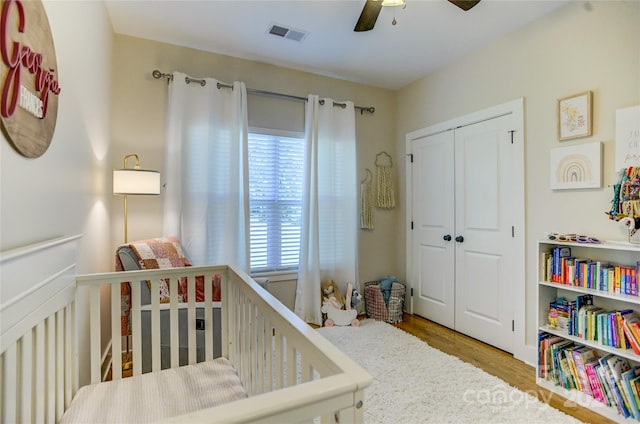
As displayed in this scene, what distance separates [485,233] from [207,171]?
2508 millimetres

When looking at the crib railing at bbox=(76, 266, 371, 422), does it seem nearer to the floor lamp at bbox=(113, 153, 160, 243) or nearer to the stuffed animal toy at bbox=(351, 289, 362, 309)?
the floor lamp at bbox=(113, 153, 160, 243)

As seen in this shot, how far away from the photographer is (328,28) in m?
2.61

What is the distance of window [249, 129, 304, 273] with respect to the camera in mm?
3203

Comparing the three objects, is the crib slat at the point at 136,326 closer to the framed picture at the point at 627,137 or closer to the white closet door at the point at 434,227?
the white closet door at the point at 434,227

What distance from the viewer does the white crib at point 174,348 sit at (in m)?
0.67

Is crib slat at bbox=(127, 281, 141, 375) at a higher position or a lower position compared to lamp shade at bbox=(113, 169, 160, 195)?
lower

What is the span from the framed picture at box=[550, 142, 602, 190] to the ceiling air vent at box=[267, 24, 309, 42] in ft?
7.01

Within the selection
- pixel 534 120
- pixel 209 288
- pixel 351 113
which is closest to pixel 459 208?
pixel 534 120


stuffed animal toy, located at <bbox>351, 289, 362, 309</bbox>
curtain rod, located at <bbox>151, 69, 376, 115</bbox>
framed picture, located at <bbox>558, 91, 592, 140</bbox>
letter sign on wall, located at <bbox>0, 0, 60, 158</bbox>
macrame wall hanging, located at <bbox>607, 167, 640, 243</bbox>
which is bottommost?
stuffed animal toy, located at <bbox>351, 289, 362, 309</bbox>

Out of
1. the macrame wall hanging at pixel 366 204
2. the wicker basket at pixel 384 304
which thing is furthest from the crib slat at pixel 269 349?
the macrame wall hanging at pixel 366 204

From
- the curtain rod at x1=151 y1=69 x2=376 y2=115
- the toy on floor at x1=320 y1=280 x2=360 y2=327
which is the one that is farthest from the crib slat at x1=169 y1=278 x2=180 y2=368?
the curtain rod at x1=151 y1=69 x2=376 y2=115

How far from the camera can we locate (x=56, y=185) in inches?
53.3

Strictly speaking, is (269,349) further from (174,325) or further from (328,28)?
(328,28)

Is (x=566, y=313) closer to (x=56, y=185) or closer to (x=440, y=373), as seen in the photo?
(x=440, y=373)
